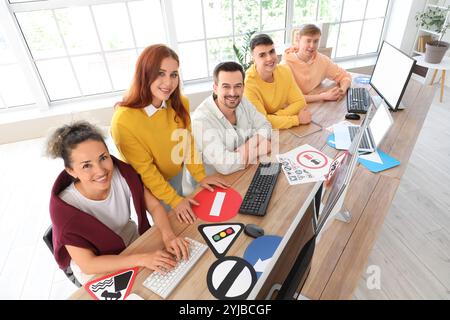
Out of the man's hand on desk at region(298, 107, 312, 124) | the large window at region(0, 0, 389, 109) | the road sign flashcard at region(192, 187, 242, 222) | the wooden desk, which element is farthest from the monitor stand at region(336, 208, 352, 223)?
the large window at region(0, 0, 389, 109)

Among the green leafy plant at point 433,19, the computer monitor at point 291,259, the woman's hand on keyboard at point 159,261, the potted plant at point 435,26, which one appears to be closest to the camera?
the computer monitor at point 291,259

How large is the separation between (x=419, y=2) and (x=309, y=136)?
12.4 ft

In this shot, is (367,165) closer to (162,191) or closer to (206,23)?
(162,191)

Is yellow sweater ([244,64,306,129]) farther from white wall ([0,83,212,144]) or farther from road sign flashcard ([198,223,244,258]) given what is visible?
white wall ([0,83,212,144])

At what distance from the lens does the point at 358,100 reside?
241 centimetres

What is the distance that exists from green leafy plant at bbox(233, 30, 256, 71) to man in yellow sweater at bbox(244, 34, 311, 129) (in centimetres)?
158

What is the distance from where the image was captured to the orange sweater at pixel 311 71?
104 inches

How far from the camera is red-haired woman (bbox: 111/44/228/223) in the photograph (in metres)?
1.44

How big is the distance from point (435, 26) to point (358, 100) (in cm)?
301

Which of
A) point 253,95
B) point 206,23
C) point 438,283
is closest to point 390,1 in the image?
point 206,23

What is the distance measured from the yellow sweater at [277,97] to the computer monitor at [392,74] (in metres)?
0.66

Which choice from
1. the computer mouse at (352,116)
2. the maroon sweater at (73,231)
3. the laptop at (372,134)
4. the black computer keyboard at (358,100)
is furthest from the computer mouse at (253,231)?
the black computer keyboard at (358,100)

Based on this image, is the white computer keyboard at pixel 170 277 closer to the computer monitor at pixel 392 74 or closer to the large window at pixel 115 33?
the computer monitor at pixel 392 74

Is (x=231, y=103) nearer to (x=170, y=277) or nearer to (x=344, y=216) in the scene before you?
(x=344, y=216)
